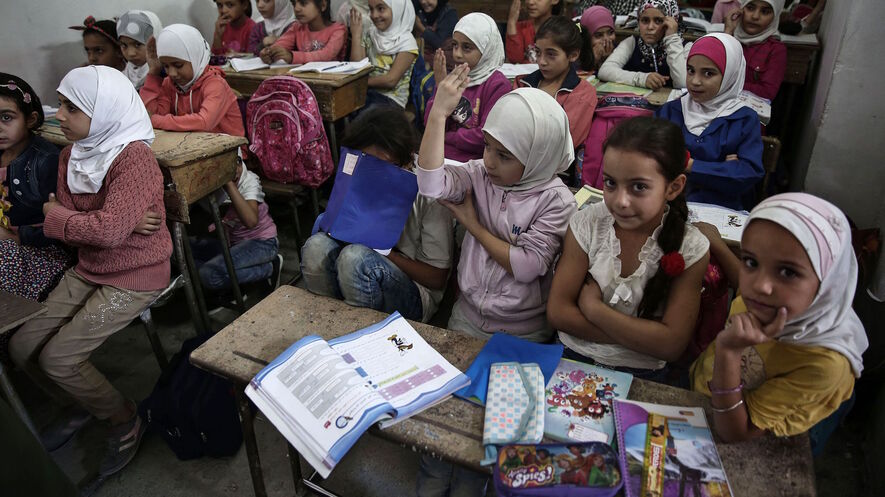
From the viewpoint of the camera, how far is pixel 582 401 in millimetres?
1217

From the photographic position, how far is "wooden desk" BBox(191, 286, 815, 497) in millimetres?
1040

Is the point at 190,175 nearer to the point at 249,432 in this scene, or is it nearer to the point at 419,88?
the point at 249,432

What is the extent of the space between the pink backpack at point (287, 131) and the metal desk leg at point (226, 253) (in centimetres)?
59

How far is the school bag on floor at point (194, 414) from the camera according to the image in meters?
1.89

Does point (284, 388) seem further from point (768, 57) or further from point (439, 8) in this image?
point (439, 8)

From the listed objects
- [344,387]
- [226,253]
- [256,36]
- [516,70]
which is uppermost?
[256,36]

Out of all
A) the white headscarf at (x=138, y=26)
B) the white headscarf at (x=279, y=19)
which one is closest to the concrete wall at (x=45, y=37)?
the white headscarf at (x=138, y=26)

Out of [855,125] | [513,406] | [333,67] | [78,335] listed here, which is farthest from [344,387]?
[333,67]

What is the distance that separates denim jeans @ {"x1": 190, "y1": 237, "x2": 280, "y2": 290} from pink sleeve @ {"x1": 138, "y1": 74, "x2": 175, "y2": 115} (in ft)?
2.98

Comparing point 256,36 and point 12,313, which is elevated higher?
point 256,36

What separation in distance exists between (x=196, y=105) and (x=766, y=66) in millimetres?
3409

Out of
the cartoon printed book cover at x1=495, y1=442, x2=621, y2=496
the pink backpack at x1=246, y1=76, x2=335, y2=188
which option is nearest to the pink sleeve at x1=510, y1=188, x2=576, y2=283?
the cartoon printed book cover at x1=495, y1=442, x2=621, y2=496

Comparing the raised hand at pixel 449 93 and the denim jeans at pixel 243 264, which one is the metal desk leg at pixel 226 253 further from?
the raised hand at pixel 449 93

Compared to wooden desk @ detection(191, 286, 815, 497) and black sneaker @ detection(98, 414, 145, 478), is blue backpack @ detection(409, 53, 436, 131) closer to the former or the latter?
wooden desk @ detection(191, 286, 815, 497)
